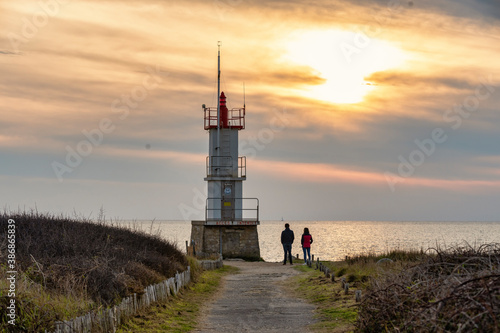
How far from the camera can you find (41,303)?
9.52 metres

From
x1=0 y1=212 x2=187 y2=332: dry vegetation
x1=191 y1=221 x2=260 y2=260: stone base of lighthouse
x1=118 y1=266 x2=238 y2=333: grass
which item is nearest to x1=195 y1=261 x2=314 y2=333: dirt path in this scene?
x1=118 y1=266 x2=238 y2=333: grass

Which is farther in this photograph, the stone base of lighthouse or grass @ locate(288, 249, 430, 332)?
the stone base of lighthouse

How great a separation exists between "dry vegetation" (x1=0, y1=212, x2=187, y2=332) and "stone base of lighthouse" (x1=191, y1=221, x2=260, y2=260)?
1841 cm

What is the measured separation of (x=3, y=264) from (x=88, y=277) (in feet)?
5.54

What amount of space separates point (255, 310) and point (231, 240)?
23921mm

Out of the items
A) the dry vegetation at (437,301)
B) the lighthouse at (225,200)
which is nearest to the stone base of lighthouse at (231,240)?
the lighthouse at (225,200)

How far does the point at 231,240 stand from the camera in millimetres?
39406

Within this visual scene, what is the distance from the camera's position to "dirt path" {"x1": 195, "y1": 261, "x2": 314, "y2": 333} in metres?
13.2

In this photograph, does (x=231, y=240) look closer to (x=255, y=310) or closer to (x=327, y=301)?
(x=327, y=301)

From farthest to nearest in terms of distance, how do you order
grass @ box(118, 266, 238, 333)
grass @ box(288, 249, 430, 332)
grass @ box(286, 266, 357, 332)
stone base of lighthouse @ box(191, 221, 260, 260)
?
1. stone base of lighthouse @ box(191, 221, 260, 260)
2. grass @ box(288, 249, 430, 332)
3. grass @ box(286, 266, 357, 332)
4. grass @ box(118, 266, 238, 333)

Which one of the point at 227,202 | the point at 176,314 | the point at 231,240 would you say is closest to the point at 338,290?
the point at 176,314

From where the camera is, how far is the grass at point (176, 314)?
12266 mm

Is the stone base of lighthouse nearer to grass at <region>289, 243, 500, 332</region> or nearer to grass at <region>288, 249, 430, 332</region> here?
grass at <region>288, 249, 430, 332</region>

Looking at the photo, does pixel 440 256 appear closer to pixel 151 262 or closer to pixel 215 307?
pixel 215 307
